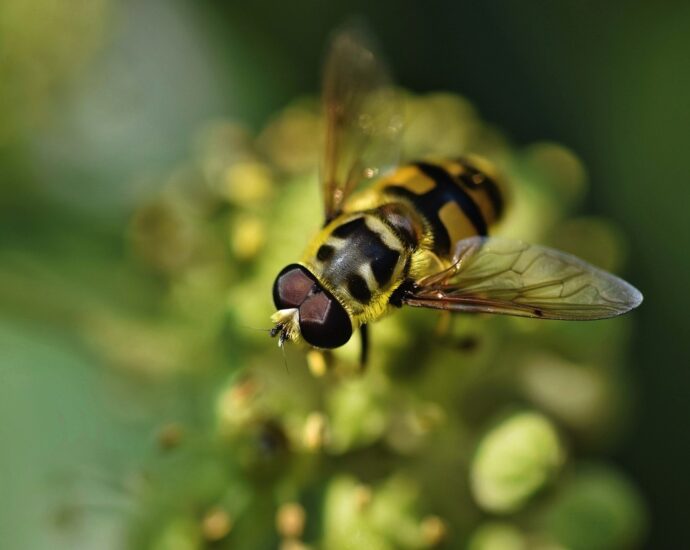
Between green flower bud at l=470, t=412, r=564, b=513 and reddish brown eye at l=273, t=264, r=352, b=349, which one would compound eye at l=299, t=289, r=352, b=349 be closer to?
reddish brown eye at l=273, t=264, r=352, b=349

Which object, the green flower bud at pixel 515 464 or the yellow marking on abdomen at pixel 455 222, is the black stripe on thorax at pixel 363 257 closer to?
the yellow marking on abdomen at pixel 455 222

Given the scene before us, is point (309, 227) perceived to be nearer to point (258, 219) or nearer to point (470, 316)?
point (258, 219)

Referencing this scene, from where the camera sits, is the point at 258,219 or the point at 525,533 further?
the point at 258,219

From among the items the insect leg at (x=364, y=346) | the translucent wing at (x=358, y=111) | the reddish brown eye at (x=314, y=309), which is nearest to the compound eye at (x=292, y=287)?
the reddish brown eye at (x=314, y=309)

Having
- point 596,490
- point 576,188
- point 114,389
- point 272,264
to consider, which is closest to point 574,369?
point 596,490

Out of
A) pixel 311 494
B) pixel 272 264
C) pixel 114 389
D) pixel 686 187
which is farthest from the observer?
pixel 686 187

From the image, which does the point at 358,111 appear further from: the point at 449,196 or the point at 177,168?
the point at 177,168
